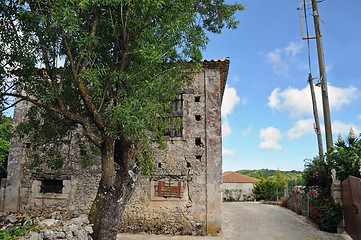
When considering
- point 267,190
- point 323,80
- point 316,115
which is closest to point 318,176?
point 323,80

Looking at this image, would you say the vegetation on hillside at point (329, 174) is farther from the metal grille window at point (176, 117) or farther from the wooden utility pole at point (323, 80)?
the metal grille window at point (176, 117)

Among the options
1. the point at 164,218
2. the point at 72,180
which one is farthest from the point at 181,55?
the point at 72,180

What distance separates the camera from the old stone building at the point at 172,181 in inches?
377

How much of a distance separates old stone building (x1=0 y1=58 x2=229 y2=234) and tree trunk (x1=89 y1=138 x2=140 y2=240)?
348cm

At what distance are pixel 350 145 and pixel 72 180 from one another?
10.8m

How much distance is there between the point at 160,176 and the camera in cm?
995

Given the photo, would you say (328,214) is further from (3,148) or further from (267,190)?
(267,190)

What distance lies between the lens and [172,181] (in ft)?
32.4

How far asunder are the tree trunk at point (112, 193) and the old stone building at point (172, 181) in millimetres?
3477

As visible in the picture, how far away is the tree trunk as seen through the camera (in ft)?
19.6

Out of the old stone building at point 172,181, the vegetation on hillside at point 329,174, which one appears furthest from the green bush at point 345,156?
the old stone building at point 172,181

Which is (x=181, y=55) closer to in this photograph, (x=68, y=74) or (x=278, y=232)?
(x=68, y=74)

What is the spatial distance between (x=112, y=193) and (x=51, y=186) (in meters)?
5.85

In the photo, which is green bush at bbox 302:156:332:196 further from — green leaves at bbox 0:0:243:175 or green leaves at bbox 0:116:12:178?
green leaves at bbox 0:116:12:178
